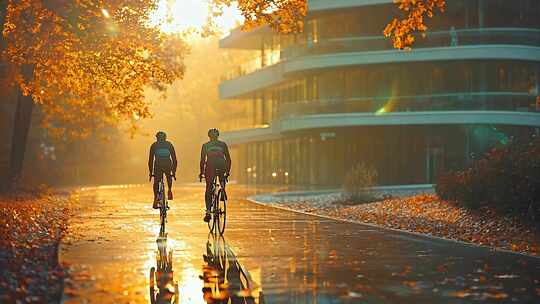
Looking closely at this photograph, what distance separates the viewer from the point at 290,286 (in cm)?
1096

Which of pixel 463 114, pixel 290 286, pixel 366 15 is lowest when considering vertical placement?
pixel 290 286

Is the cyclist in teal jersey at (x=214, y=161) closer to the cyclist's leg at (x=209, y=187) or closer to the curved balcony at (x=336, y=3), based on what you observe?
the cyclist's leg at (x=209, y=187)

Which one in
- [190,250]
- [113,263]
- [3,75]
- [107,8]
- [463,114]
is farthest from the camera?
[463,114]

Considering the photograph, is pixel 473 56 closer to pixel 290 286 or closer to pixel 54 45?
pixel 54 45

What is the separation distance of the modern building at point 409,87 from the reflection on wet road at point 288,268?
3477 centimetres

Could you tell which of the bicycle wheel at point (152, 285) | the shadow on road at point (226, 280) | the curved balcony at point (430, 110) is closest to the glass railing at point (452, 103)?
the curved balcony at point (430, 110)

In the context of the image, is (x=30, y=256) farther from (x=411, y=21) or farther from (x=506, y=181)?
(x=411, y=21)

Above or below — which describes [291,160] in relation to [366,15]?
below

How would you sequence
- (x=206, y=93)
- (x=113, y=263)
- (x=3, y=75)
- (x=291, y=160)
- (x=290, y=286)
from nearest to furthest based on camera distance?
(x=290, y=286)
(x=113, y=263)
(x=3, y=75)
(x=291, y=160)
(x=206, y=93)

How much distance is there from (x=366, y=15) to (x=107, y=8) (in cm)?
3635

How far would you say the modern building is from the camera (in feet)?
175

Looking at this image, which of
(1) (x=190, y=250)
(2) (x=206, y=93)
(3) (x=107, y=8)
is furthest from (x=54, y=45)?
(2) (x=206, y=93)

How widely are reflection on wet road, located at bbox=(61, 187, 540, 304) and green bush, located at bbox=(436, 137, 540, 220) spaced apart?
270cm

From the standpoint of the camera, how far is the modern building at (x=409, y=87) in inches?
2104
